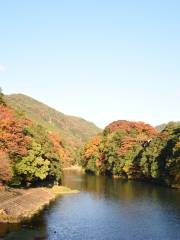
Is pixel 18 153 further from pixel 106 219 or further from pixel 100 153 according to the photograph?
pixel 100 153

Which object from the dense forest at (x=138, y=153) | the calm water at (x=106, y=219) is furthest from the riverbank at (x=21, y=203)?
the dense forest at (x=138, y=153)

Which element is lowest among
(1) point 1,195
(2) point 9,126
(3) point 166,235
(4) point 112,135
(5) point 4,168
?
(3) point 166,235

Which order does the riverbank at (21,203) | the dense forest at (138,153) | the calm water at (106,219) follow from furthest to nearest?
1. the dense forest at (138,153)
2. the riverbank at (21,203)
3. the calm water at (106,219)

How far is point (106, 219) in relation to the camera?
67625 millimetres

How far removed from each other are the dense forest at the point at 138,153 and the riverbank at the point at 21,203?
46.3 metres

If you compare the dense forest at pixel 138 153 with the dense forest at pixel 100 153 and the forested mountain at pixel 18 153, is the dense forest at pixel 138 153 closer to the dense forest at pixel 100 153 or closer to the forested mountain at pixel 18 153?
the dense forest at pixel 100 153

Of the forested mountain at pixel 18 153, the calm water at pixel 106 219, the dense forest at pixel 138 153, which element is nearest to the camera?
the calm water at pixel 106 219

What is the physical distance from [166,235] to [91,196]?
4038 centimetres

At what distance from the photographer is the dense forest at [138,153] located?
125 metres

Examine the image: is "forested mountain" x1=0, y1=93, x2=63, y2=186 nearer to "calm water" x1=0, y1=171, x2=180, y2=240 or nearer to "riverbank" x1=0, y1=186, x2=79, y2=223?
"riverbank" x1=0, y1=186, x2=79, y2=223

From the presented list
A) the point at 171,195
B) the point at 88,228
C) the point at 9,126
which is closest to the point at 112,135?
the point at 171,195

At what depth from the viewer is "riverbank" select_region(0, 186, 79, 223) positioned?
60.8 m

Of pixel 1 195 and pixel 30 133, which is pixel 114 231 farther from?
pixel 30 133

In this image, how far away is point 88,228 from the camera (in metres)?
59.9
